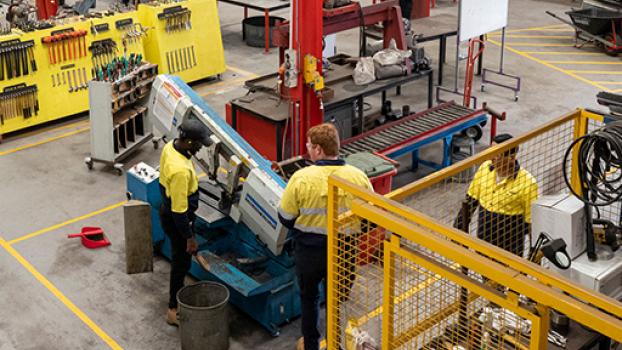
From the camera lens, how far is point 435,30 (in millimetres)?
13406

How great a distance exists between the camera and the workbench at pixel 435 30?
42.5 feet

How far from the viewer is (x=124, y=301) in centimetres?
788

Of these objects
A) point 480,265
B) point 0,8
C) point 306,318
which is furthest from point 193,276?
point 0,8

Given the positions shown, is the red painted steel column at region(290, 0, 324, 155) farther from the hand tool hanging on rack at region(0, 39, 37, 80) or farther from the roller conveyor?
the hand tool hanging on rack at region(0, 39, 37, 80)

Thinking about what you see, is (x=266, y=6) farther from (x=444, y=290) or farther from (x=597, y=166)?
(x=444, y=290)

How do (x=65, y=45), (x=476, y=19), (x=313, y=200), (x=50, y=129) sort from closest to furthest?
(x=313, y=200) < (x=65, y=45) < (x=50, y=129) < (x=476, y=19)

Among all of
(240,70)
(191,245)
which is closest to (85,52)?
(240,70)

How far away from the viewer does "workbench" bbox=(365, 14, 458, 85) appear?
12963mm

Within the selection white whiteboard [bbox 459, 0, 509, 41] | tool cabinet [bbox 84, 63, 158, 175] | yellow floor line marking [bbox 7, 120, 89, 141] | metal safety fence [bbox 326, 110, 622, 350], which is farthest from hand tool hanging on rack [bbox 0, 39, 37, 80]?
metal safety fence [bbox 326, 110, 622, 350]

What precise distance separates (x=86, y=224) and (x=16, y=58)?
11.5 feet

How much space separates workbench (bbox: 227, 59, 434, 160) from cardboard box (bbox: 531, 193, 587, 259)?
547 centimetres

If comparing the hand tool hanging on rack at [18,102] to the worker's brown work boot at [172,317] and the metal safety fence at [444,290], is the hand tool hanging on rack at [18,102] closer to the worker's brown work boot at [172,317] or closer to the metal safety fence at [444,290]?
the worker's brown work boot at [172,317]

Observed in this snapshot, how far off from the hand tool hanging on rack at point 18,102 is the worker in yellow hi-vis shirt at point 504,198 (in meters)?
7.80

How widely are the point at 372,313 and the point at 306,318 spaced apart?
216 centimetres
